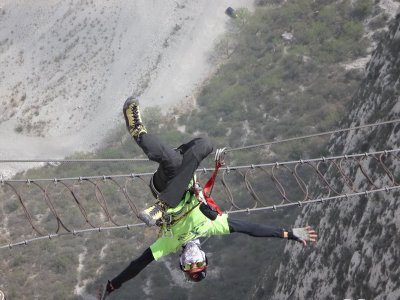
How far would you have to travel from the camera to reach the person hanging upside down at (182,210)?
11.7m

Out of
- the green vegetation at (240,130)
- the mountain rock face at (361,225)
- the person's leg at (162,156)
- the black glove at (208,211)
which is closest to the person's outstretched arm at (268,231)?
the black glove at (208,211)

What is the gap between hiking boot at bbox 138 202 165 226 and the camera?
37.9 ft

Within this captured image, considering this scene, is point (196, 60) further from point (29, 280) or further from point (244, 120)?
point (29, 280)

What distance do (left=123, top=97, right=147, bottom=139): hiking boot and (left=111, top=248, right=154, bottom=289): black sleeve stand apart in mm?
2349

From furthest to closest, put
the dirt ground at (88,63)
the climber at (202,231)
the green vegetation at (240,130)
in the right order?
the dirt ground at (88,63)
the green vegetation at (240,130)
the climber at (202,231)

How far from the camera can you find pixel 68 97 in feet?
137

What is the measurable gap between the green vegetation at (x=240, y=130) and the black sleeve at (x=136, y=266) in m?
12.2

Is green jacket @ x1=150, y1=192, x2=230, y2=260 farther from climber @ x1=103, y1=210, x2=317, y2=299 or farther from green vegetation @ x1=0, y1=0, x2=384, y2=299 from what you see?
green vegetation @ x1=0, y1=0, x2=384, y2=299

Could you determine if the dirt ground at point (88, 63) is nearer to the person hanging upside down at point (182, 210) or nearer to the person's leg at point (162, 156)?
the person hanging upside down at point (182, 210)

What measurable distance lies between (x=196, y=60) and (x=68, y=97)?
329 inches

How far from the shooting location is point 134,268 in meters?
13.2

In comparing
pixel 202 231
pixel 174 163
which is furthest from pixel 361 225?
pixel 174 163

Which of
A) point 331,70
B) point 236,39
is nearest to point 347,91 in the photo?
point 331,70

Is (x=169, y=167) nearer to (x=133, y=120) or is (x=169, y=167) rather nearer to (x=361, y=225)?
(x=133, y=120)
